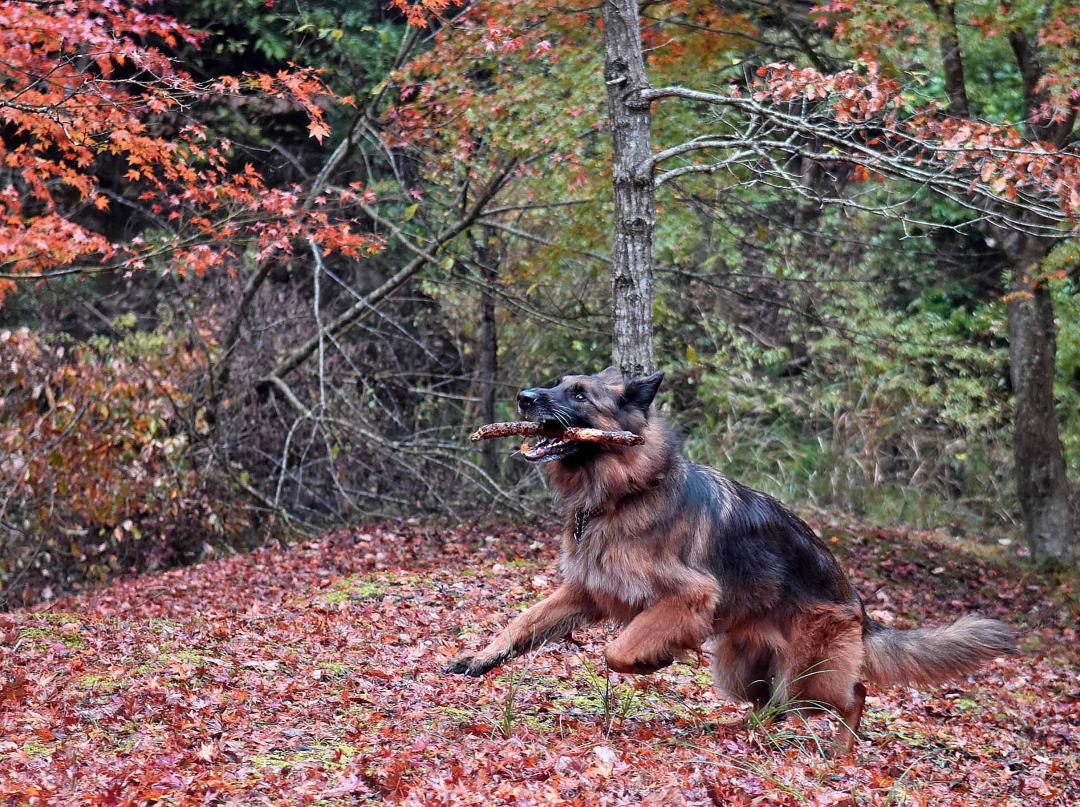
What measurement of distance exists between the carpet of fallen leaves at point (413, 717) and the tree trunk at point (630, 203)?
2337 mm

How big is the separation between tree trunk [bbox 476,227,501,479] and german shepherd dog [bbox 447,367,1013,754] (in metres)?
8.69

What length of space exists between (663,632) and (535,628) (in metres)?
0.70

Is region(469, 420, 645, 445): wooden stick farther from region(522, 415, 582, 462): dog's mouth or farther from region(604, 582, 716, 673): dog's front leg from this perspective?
region(604, 582, 716, 673): dog's front leg

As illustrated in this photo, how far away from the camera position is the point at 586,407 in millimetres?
6090

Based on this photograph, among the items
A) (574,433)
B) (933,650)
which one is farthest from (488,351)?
(933,650)

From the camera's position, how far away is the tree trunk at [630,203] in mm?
8734

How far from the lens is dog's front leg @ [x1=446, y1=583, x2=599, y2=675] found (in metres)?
5.88

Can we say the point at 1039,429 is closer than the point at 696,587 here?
No

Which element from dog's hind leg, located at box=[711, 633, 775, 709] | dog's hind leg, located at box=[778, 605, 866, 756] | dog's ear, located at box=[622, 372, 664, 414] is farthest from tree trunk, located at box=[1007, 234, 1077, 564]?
dog's ear, located at box=[622, 372, 664, 414]

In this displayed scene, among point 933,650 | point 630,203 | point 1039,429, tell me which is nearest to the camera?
point 933,650

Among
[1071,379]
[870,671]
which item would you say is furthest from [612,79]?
[1071,379]

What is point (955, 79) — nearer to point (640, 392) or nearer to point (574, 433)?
point (640, 392)

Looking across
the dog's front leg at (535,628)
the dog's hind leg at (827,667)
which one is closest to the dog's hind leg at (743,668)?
the dog's hind leg at (827,667)

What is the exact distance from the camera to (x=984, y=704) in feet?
29.6
